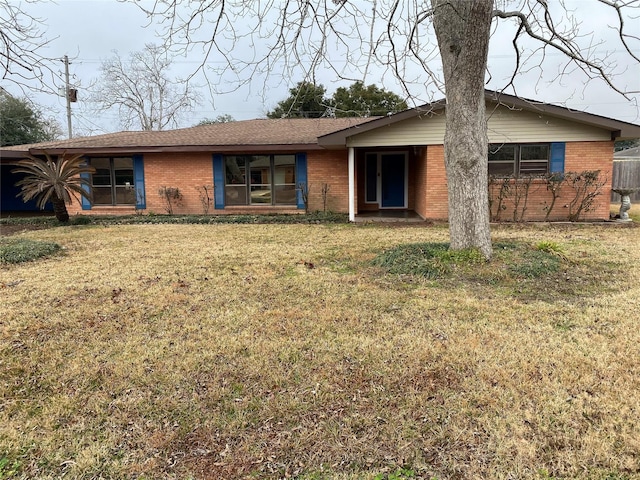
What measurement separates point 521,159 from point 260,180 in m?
8.06

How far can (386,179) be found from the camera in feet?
50.0

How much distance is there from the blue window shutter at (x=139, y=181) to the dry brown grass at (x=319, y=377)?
9030 mm

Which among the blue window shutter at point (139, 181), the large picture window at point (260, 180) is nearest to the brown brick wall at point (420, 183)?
the large picture window at point (260, 180)

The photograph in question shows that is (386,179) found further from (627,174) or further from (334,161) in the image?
(627,174)

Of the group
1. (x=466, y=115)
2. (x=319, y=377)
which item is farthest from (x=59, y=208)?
(x=319, y=377)

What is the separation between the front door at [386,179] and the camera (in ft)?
49.4

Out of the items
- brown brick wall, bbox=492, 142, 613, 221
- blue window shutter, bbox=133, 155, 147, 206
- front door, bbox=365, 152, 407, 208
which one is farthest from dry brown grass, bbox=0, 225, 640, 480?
front door, bbox=365, 152, 407, 208

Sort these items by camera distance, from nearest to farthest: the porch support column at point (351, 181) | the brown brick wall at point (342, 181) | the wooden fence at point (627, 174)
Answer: the brown brick wall at point (342, 181) < the porch support column at point (351, 181) < the wooden fence at point (627, 174)

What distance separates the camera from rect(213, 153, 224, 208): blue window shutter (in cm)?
1417

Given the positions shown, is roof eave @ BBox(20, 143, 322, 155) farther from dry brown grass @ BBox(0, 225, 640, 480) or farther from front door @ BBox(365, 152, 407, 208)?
dry brown grass @ BBox(0, 225, 640, 480)

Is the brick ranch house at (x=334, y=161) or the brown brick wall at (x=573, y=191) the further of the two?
the brown brick wall at (x=573, y=191)

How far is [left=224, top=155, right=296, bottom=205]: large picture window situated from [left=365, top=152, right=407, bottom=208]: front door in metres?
2.85

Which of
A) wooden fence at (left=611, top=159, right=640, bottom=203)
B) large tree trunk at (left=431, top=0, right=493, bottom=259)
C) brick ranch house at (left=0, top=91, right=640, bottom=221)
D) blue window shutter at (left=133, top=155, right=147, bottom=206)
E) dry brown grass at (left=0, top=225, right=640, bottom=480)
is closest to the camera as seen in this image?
dry brown grass at (left=0, top=225, right=640, bottom=480)

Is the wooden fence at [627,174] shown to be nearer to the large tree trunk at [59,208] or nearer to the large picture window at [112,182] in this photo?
the large picture window at [112,182]
